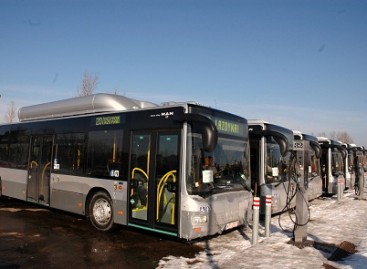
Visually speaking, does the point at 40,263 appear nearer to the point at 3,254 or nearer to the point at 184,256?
the point at 3,254

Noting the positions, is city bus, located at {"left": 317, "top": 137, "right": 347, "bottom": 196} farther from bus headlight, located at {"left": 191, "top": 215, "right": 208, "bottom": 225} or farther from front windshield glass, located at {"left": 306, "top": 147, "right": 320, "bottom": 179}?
bus headlight, located at {"left": 191, "top": 215, "right": 208, "bottom": 225}

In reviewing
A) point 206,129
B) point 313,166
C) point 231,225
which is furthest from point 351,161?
point 206,129

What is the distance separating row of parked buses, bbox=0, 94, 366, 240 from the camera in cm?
796

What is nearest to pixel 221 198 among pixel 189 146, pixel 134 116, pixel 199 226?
pixel 199 226

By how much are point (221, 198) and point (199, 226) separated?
88cm

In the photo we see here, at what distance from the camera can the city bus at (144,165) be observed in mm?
7918

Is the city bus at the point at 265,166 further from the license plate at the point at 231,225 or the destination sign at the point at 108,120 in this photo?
the destination sign at the point at 108,120

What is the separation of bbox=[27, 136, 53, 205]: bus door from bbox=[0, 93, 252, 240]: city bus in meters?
0.03

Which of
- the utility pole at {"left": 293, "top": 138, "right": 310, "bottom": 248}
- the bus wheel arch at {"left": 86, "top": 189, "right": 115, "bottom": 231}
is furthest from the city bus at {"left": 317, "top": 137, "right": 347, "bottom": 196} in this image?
the bus wheel arch at {"left": 86, "top": 189, "right": 115, "bottom": 231}

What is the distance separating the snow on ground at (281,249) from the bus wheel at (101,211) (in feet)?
7.87

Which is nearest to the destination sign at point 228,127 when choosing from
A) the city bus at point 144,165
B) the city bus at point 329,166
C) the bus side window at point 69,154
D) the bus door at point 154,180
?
the city bus at point 144,165

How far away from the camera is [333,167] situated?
781 inches

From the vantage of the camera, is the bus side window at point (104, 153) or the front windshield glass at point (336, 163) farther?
the front windshield glass at point (336, 163)

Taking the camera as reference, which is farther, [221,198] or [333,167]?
[333,167]
